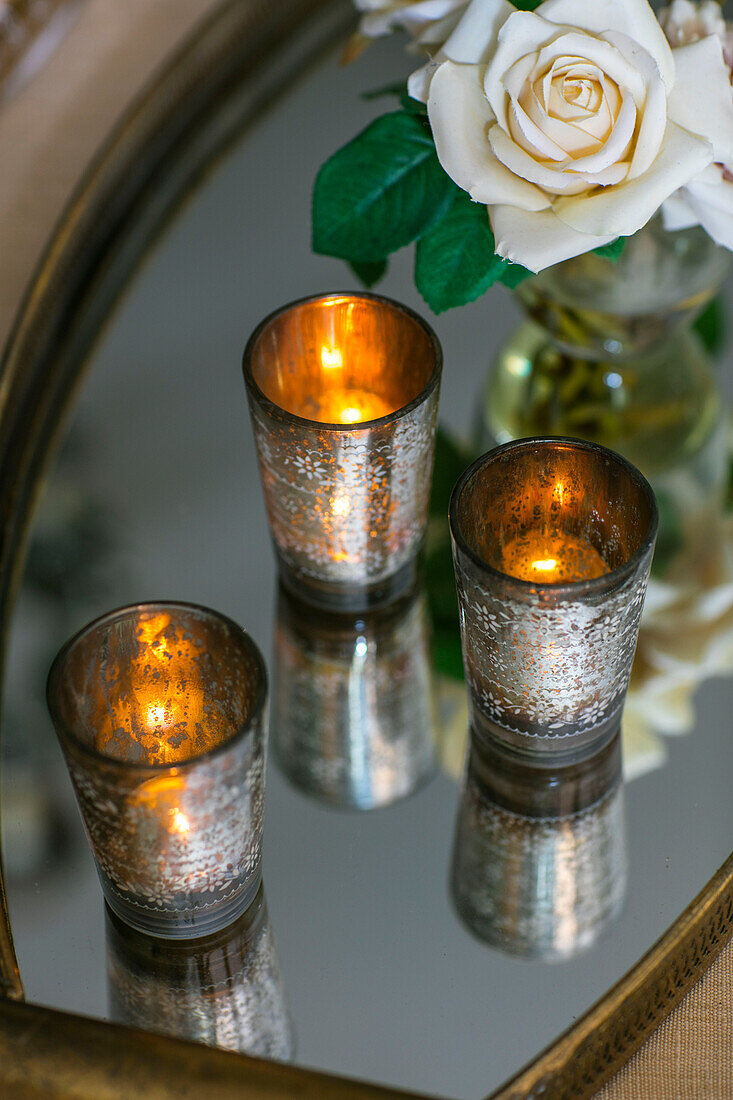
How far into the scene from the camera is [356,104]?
32.9 inches

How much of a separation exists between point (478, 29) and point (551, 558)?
0.21 m

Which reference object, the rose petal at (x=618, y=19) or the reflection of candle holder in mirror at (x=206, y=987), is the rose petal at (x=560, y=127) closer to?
the rose petal at (x=618, y=19)

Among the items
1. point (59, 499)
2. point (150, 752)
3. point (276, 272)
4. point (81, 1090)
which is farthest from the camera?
point (276, 272)

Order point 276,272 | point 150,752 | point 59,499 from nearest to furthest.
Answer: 1. point 150,752
2. point 59,499
3. point 276,272

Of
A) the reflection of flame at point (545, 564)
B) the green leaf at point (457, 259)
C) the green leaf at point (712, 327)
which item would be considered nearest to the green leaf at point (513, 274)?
the green leaf at point (457, 259)

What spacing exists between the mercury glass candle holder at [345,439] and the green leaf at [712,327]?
0.81ft

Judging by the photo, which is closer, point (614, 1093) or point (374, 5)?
point (614, 1093)

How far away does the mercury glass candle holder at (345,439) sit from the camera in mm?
486

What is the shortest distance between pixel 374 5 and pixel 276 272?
0.79 feet

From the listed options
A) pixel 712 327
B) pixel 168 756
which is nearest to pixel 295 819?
pixel 168 756

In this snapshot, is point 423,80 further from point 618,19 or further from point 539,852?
point 539,852

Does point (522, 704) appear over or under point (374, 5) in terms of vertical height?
under

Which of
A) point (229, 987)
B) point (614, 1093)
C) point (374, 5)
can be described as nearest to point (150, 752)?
point (229, 987)

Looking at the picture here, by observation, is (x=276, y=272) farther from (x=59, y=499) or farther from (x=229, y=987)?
(x=229, y=987)
